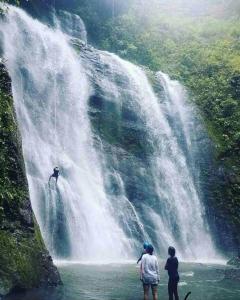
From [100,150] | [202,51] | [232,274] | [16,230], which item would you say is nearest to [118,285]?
[16,230]

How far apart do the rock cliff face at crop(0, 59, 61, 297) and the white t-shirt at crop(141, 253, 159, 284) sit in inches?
123

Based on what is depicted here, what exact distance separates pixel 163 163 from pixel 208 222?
4448mm

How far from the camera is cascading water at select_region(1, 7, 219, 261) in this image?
23.1 m

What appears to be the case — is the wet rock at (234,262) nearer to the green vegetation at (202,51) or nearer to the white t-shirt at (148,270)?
the green vegetation at (202,51)

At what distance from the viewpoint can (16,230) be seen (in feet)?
44.3

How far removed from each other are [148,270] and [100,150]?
1756 centimetres

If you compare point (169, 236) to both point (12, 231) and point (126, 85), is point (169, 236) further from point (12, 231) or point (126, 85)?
point (12, 231)

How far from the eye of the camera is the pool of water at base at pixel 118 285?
12.9 m

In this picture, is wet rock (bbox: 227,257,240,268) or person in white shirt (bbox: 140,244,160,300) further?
wet rock (bbox: 227,257,240,268)

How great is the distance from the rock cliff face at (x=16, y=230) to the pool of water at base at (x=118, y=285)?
46cm

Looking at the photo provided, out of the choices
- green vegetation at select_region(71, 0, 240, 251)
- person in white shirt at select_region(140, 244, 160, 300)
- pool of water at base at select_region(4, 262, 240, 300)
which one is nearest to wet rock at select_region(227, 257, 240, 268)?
green vegetation at select_region(71, 0, 240, 251)

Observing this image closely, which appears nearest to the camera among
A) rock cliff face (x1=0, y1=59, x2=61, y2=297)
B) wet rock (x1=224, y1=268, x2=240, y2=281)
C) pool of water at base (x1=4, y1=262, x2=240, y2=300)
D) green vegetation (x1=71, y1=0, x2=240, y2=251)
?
rock cliff face (x1=0, y1=59, x2=61, y2=297)

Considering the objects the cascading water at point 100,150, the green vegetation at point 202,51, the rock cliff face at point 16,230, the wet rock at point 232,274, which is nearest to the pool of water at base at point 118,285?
the wet rock at point 232,274

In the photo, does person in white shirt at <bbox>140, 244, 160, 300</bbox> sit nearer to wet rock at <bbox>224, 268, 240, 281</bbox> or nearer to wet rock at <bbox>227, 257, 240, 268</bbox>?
wet rock at <bbox>224, 268, 240, 281</bbox>
